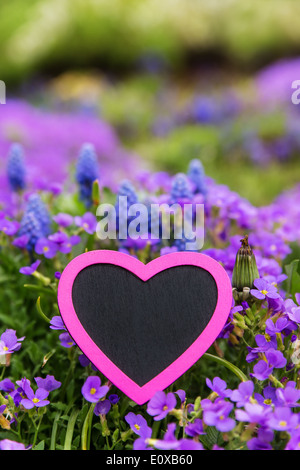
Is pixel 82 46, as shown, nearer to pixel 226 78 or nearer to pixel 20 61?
pixel 20 61

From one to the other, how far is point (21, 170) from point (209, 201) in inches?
28.1

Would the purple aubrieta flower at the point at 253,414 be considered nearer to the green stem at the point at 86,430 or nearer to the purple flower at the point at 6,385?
the green stem at the point at 86,430

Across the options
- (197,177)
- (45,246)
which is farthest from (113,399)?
Result: (197,177)

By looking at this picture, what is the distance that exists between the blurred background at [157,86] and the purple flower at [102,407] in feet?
8.14

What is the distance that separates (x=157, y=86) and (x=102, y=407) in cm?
733

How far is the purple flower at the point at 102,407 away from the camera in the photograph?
1.16 m

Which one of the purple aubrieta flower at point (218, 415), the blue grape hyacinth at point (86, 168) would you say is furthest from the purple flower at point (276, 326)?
the blue grape hyacinth at point (86, 168)

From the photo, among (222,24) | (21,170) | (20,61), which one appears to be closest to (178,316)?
(21,170)

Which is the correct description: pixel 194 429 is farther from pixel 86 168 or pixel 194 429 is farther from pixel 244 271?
pixel 86 168

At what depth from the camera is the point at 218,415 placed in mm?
1004

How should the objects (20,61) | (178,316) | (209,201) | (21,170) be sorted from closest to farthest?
(178,316) → (209,201) → (21,170) → (20,61)

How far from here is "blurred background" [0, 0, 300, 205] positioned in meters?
4.70

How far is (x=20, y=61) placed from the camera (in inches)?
332

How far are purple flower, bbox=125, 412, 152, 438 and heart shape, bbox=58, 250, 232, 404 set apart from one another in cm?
4
